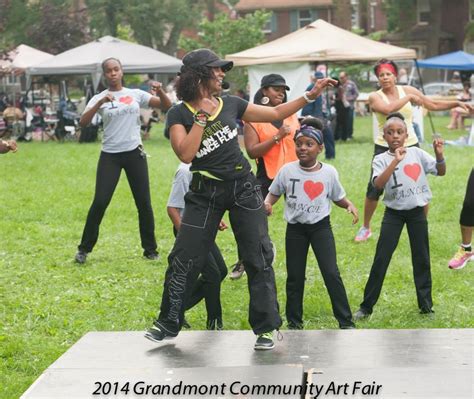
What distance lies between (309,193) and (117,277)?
321 cm

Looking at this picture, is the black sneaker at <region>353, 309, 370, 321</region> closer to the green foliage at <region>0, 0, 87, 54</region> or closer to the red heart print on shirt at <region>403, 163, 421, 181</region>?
the red heart print on shirt at <region>403, 163, 421, 181</region>

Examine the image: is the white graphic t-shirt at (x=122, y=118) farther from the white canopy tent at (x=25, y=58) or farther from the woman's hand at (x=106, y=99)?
the white canopy tent at (x=25, y=58)

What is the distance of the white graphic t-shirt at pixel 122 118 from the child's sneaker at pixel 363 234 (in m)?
2.98

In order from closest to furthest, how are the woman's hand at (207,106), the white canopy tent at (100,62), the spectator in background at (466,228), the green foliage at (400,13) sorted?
the woman's hand at (207,106), the spectator in background at (466,228), the white canopy tent at (100,62), the green foliage at (400,13)

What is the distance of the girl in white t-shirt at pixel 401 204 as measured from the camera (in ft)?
25.4

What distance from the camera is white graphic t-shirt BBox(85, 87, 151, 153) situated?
32.9 ft

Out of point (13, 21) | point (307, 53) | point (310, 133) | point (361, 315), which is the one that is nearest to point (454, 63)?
point (307, 53)

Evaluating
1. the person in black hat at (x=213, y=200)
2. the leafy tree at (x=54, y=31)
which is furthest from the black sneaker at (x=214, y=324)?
the leafy tree at (x=54, y=31)

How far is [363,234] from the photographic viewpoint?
11656mm

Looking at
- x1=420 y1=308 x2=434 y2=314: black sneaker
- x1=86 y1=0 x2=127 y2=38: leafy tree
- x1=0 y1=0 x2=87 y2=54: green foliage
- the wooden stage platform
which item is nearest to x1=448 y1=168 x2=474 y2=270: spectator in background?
x1=420 y1=308 x2=434 y2=314: black sneaker

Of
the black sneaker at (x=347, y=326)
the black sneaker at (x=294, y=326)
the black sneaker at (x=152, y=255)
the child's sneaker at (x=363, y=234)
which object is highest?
the black sneaker at (x=347, y=326)

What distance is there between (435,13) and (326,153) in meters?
41.7

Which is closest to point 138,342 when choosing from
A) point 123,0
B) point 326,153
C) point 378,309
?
point 378,309

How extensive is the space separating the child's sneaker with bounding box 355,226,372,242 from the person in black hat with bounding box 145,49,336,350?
5.35 metres
